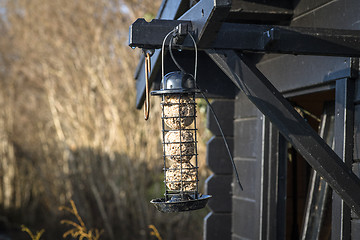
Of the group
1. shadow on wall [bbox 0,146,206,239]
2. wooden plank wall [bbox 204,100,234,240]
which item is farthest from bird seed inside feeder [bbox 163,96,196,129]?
shadow on wall [bbox 0,146,206,239]

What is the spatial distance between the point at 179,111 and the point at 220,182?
2167 millimetres

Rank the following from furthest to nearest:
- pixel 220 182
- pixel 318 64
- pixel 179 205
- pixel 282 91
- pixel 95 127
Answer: pixel 95 127
pixel 220 182
pixel 282 91
pixel 318 64
pixel 179 205

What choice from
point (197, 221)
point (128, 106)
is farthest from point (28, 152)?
point (197, 221)

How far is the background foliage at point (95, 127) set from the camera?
26.5ft

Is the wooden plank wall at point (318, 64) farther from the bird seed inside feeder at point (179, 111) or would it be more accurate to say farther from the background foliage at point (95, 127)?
the background foliage at point (95, 127)

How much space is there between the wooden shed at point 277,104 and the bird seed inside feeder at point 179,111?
0.23m

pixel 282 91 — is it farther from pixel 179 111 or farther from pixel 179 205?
pixel 179 205

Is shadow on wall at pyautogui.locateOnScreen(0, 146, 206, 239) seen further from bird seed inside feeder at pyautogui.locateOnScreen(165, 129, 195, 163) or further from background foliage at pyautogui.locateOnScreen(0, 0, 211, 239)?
bird seed inside feeder at pyautogui.locateOnScreen(165, 129, 195, 163)

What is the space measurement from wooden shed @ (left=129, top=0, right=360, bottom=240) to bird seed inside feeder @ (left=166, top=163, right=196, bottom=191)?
419mm

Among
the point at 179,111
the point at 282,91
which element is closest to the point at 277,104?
the point at 179,111

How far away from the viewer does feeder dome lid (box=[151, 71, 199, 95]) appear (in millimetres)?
2123

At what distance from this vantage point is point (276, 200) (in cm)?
351

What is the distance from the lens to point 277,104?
86.8 inches

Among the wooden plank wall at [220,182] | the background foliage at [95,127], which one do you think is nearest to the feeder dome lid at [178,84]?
the wooden plank wall at [220,182]
